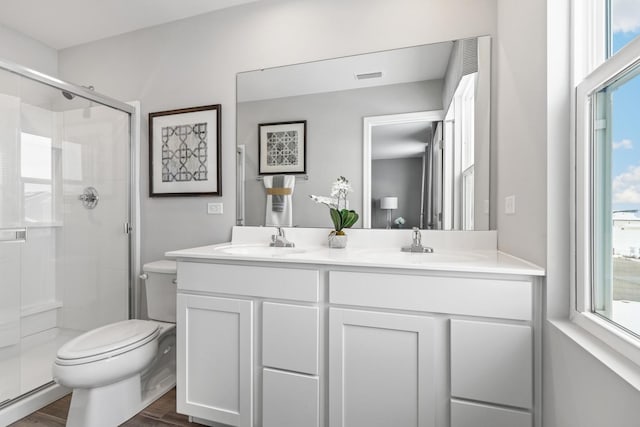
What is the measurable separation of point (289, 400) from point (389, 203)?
43.6 inches

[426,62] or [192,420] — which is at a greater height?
[426,62]

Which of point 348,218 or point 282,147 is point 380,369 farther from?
point 282,147

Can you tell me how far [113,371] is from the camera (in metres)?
1.52

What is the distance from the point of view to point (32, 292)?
6.39 ft

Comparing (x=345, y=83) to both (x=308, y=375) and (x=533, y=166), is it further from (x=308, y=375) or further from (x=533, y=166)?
(x=308, y=375)

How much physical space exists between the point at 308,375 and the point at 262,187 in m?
1.17

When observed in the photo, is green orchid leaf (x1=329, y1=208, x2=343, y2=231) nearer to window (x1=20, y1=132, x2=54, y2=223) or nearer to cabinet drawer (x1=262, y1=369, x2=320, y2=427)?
cabinet drawer (x1=262, y1=369, x2=320, y2=427)

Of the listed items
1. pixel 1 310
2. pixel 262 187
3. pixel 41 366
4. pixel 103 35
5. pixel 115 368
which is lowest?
pixel 41 366

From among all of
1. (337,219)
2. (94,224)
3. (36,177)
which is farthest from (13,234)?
(337,219)

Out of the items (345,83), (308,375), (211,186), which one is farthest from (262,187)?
(308,375)

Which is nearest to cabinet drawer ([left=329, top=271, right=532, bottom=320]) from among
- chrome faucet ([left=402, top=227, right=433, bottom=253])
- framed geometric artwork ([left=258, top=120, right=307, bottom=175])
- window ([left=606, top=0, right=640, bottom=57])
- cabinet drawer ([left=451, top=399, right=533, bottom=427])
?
cabinet drawer ([left=451, top=399, right=533, bottom=427])

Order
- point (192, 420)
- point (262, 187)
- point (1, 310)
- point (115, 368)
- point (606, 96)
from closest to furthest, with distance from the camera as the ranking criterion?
point (606, 96) → point (115, 368) → point (192, 420) → point (1, 310) → point (262, 187)

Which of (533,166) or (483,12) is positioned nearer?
(533,166)

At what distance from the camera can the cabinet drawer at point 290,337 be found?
1.36 meters
